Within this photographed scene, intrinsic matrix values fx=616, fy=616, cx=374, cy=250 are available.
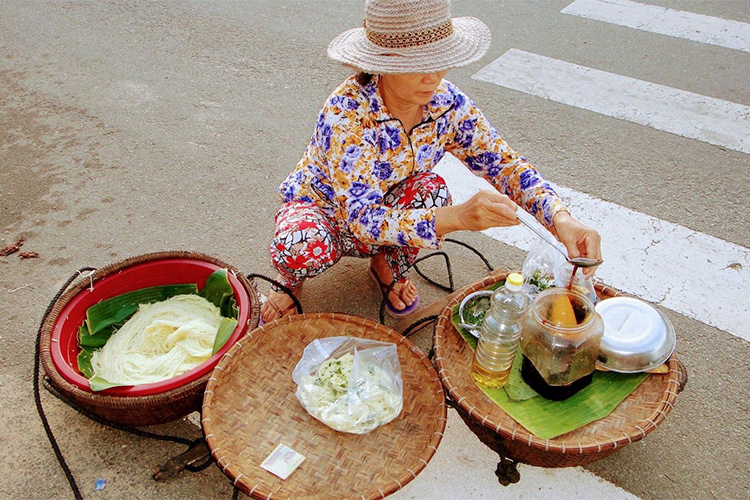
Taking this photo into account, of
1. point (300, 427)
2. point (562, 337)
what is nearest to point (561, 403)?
point (562, 337)

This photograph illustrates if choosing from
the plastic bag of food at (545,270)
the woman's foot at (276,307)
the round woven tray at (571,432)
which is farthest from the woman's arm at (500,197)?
the woman's foot at (276,307)

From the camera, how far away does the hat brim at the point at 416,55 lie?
2.01 m

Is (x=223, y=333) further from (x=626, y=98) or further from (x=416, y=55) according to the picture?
(x=626, y=98)

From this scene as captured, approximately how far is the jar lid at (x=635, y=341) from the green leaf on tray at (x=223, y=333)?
1281mm

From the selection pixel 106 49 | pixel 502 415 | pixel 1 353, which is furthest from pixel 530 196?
pixel 106 49

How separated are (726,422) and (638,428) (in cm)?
80

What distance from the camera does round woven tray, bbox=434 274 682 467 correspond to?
1863mm

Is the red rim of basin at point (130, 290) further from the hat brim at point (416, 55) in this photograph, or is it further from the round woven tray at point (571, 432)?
the hat brim at point (416, 55)

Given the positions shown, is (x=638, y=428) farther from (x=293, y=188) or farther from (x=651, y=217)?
(x=651, y=217)

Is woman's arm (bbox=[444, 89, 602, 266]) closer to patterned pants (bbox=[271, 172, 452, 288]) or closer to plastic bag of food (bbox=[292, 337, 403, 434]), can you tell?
patterned pants (bbox=[271, 172, 452, 288])

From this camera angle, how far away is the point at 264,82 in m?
4.64

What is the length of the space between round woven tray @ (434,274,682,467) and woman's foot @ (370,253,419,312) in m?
0.69

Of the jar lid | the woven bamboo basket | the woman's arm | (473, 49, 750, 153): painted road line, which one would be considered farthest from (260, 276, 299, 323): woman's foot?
(473, 49, 750, 153): painted road line

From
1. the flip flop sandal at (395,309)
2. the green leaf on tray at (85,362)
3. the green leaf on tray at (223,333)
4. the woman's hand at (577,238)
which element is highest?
the woman's hand at (577,238)
